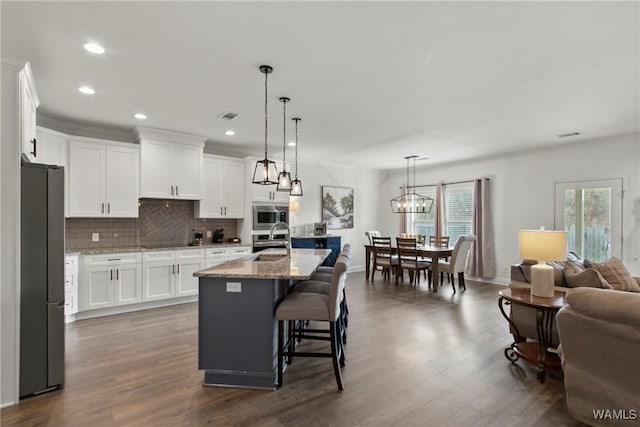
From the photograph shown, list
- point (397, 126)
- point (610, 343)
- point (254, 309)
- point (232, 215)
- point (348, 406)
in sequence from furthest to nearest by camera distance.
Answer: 1. point (232, 215)
2. point (397, 126)
3. point (254, 309)
4. point (348, 406)
5. point (610, 343)

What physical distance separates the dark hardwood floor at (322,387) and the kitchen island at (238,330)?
0.41 ft

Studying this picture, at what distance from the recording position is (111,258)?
4277 mm

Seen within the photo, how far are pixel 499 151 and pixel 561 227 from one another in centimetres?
173

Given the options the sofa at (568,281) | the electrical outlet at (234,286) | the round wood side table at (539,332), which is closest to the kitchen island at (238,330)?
the electrical outlet at (234,286)

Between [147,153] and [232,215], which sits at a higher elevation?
[147,153]

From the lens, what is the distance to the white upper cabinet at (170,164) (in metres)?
4.68

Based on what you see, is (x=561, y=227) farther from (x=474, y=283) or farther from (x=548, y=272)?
(x=548, y=272)

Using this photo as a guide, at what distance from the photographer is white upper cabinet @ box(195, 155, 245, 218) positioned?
17.4 ft

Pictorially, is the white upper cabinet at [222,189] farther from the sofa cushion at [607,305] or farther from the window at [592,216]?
the window at [592,216]

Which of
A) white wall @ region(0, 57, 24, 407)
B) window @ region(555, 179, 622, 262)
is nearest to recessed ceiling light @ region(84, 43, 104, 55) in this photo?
white wall @ region(0, 57, 24, 407)

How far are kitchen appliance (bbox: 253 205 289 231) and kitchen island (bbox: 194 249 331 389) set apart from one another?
309cm

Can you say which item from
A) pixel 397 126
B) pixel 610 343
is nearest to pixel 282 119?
pixel 397 126

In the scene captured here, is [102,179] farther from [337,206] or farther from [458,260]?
[458,260]

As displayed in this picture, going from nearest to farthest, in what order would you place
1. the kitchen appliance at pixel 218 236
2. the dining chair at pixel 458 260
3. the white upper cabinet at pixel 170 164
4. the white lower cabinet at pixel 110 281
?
1. the white lower cabinet at pixel 110 281
2. the white upper cabinet at pixel 170 164
3. the kitchen appliance at pixel 218 236
4. the dining chair at pixel 458 260
